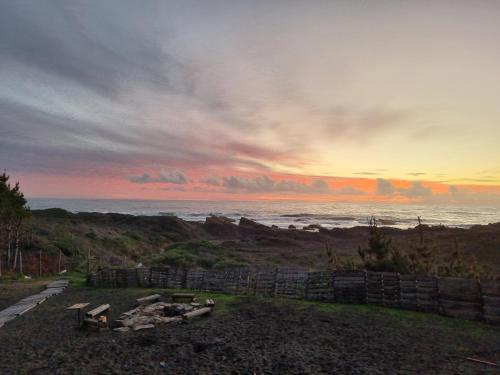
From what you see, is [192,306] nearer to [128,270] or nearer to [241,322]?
[241,322]

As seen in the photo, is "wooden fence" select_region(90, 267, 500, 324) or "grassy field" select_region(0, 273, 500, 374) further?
"wooden fence" select_region(90, 267, 500, 324)

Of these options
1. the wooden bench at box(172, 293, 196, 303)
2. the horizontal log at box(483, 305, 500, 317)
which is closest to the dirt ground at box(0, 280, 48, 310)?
the wooden bench at box(172, 293, 196, 303)

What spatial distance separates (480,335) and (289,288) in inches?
370

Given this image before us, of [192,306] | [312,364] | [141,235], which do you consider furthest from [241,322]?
[141,235]

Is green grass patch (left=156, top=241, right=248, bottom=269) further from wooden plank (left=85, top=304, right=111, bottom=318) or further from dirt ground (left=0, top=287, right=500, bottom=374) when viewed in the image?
dirt ground (left=0, top=287, right=500, bottom=374)

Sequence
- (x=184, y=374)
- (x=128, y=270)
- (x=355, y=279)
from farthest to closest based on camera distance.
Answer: (x=128, y=270) → (x=355, y=279) → (x=184, y=374)

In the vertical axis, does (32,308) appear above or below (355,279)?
below

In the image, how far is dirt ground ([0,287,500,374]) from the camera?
36.0 feet

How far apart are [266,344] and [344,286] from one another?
789 centimetres

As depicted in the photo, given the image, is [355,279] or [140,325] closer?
[140,325]

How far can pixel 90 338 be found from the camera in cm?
1411

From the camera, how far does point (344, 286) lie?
19328 millimetres

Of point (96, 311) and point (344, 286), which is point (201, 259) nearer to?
point (344, 286)

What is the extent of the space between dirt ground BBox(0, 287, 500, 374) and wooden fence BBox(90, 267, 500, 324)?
2.73 ft
